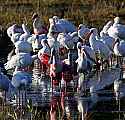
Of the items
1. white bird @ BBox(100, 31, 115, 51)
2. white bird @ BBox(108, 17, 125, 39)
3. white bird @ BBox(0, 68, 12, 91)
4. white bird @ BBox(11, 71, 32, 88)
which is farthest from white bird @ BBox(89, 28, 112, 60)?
white bird @ BBox(0, 68, 12, 91)

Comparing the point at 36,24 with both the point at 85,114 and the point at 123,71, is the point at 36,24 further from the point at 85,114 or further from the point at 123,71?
the point at 85,114

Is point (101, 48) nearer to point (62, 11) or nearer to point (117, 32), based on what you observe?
point (117, 32)

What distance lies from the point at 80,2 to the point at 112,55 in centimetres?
627

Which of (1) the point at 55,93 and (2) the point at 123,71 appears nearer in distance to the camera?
(1) the point at 55,93

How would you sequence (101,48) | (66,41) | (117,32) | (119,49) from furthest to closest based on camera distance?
(117,32)
(66,41)
(101,48)
(119,49)

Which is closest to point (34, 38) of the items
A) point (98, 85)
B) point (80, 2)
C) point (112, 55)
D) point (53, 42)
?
point (53, 42)

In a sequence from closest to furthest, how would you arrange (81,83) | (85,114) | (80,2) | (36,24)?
1. (85,114)
2. (81,83)
3. (36,24)
4. (80,2)

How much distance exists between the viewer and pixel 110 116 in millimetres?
6871

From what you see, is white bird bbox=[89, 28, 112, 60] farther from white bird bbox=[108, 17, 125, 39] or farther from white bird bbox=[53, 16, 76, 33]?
white bird bbox=[53, 16, 76, 33]

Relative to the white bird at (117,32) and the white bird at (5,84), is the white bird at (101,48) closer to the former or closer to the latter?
the white bird at (117,32)

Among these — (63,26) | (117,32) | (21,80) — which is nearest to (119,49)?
(117,32)

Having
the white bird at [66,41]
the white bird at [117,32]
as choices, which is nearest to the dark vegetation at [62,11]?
the white bird at [66,41]

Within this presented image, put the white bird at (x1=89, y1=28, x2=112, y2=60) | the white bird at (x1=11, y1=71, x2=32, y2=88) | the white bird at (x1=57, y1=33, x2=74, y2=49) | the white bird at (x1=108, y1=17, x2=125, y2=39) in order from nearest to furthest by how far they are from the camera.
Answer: the white bird at (x1=11, y1=71, x2=32, y2=88) → the white bird at (x1=89, y1=28, x2=112, y2=60) → the white bird at (x1=57, y1=33, x2=74, y2=49) → the white bird at (x1=108, y1=17, x2=125, y2=39)

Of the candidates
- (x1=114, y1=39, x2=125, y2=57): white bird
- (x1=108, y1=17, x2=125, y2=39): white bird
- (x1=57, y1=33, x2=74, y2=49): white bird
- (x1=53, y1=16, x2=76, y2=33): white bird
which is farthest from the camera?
(x1=53, y1=16, x2=76, y2=33): white bird
